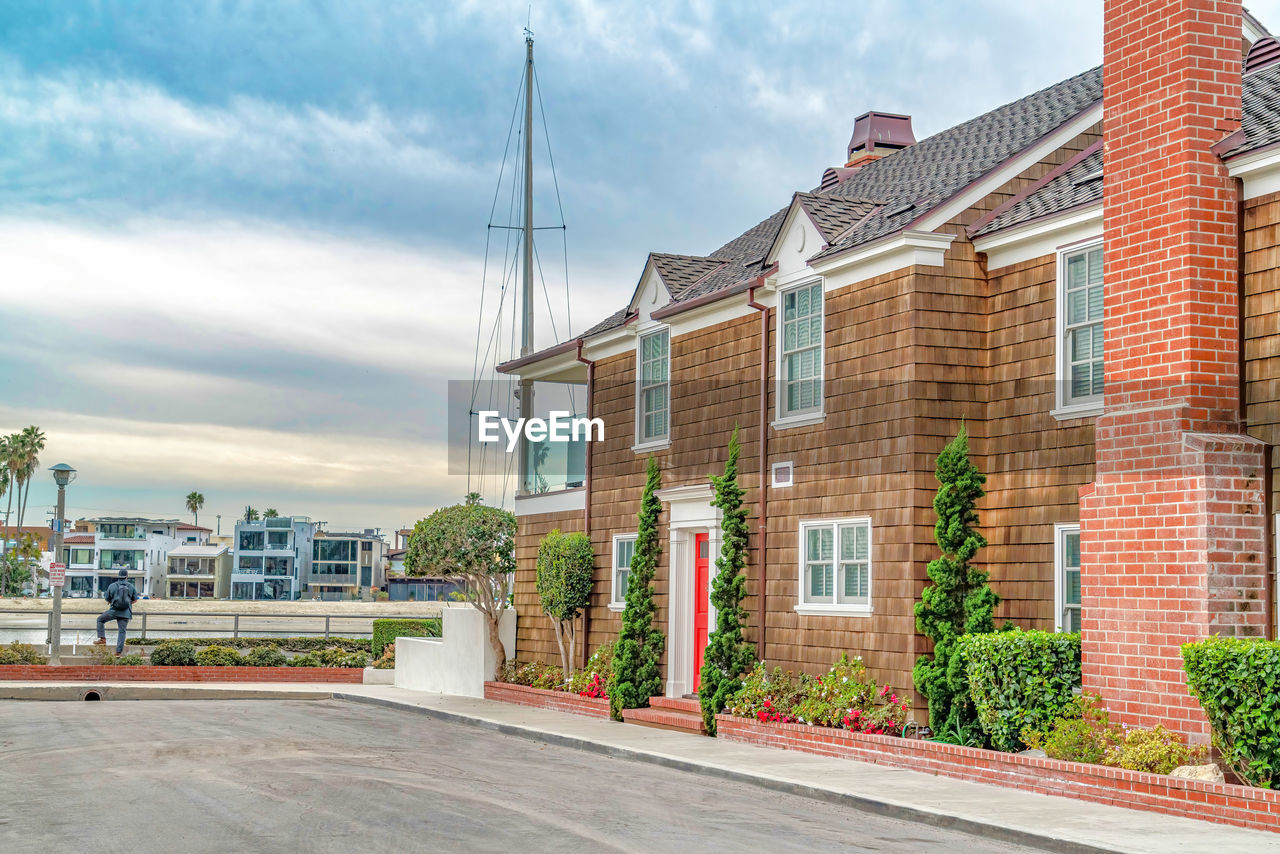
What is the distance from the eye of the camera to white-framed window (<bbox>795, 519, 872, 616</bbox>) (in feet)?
52.2

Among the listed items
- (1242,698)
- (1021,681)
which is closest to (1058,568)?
(1021,681)

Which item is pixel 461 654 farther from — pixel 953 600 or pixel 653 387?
pixel 953 600

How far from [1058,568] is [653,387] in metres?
8.53

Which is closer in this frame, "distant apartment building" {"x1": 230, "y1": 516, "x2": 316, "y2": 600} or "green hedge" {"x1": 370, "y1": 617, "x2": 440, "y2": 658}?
"green hedge" {"x1": 370, "y1": 617, "x2": 440, "y2": 658}

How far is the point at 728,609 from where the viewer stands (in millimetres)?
17844

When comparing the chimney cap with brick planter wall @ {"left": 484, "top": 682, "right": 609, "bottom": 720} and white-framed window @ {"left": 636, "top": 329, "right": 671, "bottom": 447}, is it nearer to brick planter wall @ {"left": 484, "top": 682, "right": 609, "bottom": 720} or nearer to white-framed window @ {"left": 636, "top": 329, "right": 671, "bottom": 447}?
white-framed window @ {"left": 636, "top": 329, "right": 671, "bottom": 447}

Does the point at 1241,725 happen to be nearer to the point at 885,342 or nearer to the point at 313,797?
the point at 885,342

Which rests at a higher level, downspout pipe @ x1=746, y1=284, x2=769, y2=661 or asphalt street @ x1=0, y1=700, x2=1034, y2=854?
downspout pipe @ x1=746, y1=284, x2=769, y2=661

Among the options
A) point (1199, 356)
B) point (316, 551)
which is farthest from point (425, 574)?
point (316, 551)

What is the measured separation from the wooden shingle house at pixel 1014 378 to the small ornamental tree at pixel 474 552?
2368mm

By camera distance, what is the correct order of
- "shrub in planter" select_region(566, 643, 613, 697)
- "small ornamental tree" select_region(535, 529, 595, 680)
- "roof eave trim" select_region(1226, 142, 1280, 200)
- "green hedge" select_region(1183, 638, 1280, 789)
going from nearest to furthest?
"green hedge" select_region(1183, 638, 1280, 789), "roof eave trim" select_region(1226, 142, 1280, 200), "shrub in planter" select_region(566, 643, 613, 697), "small ornamental tree" select_region(535, 529, 595, 680)

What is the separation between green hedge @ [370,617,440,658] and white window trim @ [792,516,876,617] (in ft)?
49.5

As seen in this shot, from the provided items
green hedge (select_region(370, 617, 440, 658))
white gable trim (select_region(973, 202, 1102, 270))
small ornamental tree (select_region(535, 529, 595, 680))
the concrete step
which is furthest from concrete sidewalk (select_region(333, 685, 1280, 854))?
green hedge (select_region(370, 617, 440, 658))

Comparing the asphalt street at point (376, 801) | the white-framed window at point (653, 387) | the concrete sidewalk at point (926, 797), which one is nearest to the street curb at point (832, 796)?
the concrete sidewalk at point (926, 797)
